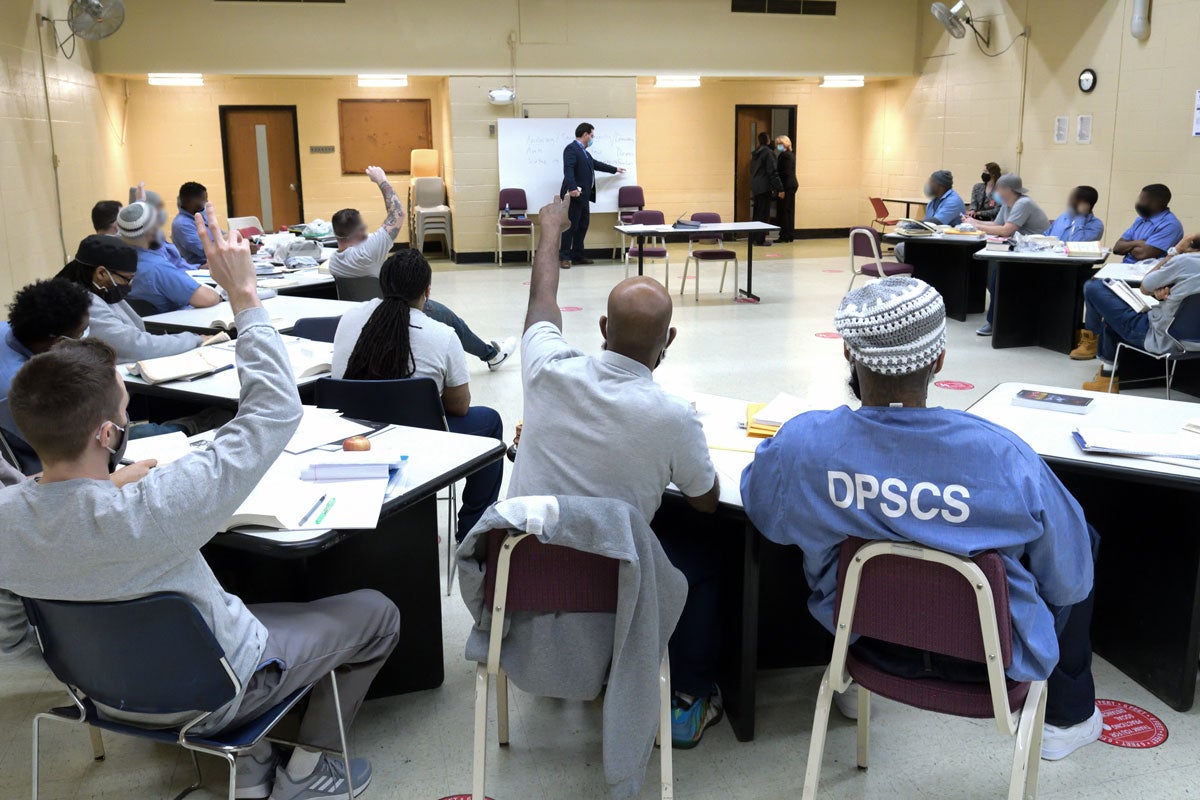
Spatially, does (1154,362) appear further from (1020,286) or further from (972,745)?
(972,745)

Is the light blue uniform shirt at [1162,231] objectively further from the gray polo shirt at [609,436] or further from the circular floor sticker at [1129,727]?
the gray polo shirt at [609,436]

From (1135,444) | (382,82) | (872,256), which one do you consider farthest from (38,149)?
(1135,444)

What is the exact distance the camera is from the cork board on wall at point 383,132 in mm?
12984

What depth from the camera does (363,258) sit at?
5688 millimetres

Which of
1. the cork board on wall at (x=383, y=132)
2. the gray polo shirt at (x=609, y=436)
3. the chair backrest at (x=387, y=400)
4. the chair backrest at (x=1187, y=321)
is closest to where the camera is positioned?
the gray polo shirt at (x=609, y=436)

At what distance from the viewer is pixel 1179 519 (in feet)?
8.27

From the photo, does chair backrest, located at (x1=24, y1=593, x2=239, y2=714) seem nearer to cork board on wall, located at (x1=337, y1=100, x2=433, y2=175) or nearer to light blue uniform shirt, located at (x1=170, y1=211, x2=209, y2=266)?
light blue uniform shirt, located at (x1=170, y1=211, x2=209, y2=266)

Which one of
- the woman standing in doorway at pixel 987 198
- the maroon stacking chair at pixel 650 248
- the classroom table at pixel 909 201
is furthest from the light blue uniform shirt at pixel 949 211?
the classroom table at pixel 909 201

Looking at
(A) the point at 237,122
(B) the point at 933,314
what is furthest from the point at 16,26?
(B) the point at 933,314

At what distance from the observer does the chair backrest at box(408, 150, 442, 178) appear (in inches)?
505

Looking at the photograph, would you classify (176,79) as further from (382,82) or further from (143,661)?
(143,661)

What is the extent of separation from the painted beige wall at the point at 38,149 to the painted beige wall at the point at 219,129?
1239mm

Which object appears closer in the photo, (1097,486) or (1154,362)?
(1097,486)

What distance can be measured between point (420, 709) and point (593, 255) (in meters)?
10.2
